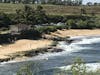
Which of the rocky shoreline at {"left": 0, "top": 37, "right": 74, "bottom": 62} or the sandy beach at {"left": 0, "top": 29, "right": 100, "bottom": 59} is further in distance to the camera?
the sandy beach at {"left": 0, "top": 29, "right": 100, "bottom": 59}

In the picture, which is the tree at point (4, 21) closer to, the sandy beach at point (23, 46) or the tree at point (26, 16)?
the tree at point (26, 16)

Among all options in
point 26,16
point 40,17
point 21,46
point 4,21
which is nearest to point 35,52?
point 21,46

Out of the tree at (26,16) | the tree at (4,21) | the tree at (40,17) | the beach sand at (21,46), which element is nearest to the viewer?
the beach sand at (21,46)

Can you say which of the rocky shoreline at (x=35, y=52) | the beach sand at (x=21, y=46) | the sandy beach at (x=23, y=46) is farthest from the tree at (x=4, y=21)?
the rocky shoreline at (x=35, y=52)

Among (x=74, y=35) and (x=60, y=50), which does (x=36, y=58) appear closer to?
(x=60, y=50)

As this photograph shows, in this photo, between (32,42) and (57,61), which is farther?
(32,42)

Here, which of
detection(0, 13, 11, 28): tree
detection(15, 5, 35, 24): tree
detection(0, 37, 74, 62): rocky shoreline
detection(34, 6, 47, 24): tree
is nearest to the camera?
detection(0, 37, 74, 62): rocky shoreline

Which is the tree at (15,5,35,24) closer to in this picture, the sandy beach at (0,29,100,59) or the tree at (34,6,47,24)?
the tree at (34,6,47,24)

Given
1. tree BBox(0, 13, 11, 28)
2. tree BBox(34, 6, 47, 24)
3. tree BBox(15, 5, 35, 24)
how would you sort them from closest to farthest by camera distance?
tree BBox(0, 13, 11, 28) → tree BBox(15, 5, 35, 24) → tree BBox(34, 6, 47, 24)

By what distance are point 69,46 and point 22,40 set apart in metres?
12.0

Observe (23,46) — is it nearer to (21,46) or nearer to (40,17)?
(21,46)

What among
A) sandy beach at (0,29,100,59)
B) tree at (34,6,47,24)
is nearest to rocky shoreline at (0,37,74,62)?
sandy beach at (0,29,100,59)

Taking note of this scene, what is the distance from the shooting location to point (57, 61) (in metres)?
63.3

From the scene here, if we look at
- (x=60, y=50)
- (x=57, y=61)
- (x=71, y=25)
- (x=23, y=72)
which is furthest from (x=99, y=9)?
(x=23, y=72)
